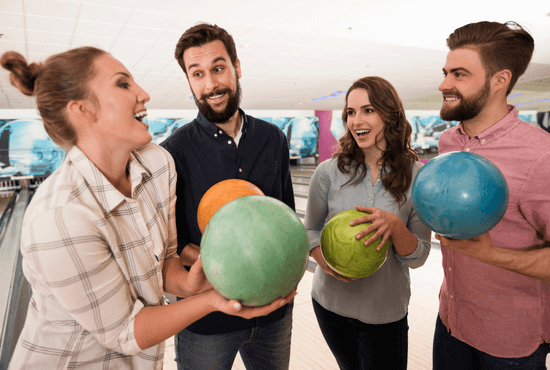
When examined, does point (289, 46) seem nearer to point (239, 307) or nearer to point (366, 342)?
point (366, 342)

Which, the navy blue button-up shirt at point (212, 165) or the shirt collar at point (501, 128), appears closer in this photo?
the shirt collar at point (501, 128)

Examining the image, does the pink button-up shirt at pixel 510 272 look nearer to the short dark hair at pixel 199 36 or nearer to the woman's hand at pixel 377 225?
the woman's hand at pixel 377 225

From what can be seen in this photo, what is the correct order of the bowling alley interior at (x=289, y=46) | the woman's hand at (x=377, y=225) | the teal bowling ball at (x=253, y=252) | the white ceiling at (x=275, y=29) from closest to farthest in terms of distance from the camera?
the teal bowling ball at (x=253, y=252), the woman's hand at (x=377, y=225), the bowling alley interior at (x=289, y=46), the white ceiling at (x=275, y=29)

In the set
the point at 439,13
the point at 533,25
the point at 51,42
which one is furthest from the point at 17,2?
the point at 533,25

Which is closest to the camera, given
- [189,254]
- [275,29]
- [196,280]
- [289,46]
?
[196,280]

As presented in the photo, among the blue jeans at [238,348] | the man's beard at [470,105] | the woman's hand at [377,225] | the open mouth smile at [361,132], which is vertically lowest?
the blue jeans at [238,348]

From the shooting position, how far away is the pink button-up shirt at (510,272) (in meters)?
1.07

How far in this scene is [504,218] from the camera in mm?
1129

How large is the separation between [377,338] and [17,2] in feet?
13.5

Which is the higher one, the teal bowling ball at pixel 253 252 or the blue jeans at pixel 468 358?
the teal bowling ball at pixel 253 252

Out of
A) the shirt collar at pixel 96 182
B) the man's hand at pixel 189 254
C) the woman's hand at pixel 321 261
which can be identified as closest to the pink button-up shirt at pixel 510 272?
the woman's hand at pixel 321 261

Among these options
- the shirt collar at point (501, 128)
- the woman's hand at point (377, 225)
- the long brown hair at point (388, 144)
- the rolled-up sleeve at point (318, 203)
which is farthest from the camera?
the rolled-up sleeve at point (318, 203)

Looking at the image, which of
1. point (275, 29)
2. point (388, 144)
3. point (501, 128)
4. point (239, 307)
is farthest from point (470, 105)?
point (275, 29)

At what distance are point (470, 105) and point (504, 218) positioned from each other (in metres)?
0.40
